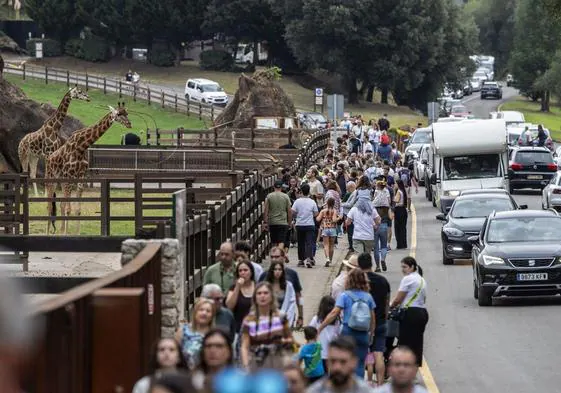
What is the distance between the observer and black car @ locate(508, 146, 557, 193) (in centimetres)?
5066

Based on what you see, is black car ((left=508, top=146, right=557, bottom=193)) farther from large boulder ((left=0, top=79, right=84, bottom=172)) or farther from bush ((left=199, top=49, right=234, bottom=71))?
bush ((left=199, top=49, right=234, bottom=71))

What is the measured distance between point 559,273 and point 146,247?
10631 millimetres

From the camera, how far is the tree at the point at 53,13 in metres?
104

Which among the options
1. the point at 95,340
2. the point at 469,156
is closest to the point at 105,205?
the point at 469,156

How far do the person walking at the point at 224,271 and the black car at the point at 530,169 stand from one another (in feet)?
119

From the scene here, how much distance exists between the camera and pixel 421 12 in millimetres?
101250

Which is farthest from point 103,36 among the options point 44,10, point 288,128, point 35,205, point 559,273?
point 559,273

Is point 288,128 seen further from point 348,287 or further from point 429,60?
point 429,60

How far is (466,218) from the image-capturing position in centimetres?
3169

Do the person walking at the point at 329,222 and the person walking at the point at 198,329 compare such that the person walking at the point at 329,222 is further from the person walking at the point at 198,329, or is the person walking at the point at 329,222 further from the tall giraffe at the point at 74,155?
the person walking at the point at 198,329

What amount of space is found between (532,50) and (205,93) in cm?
4567

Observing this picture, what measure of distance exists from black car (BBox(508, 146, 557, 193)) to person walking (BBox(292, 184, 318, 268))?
76.9ft

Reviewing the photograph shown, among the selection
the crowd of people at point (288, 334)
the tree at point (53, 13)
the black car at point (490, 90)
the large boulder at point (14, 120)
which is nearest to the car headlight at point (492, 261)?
the crowd of people at point (288, 334)

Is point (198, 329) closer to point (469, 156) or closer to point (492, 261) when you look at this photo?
point (492, 261)
